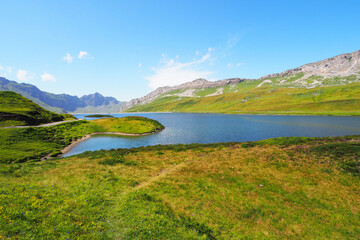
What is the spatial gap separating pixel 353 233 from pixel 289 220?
462 centimetres

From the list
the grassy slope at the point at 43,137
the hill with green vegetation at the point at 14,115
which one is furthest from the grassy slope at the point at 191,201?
the hill with green vegetation at the point at 14,115

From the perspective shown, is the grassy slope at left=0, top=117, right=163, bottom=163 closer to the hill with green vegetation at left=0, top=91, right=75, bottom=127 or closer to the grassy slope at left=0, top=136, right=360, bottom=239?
the hill with green vegetation at left=0, top=91, right=75, bottom=127

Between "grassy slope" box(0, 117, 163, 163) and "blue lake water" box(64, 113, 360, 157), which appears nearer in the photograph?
"grassy slope" box(0, 117, 163, 163)

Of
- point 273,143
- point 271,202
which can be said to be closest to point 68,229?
point 271,202

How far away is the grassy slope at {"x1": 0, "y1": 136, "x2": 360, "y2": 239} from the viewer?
10.9 m

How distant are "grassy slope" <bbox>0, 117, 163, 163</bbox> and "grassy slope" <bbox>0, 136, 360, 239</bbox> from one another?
79.1 ft

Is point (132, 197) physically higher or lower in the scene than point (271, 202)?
higher

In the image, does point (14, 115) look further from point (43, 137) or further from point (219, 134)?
point (219, 134)

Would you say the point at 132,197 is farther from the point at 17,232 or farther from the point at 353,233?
the point at 353,233

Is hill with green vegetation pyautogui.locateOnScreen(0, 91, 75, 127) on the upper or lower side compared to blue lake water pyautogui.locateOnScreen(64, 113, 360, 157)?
upper

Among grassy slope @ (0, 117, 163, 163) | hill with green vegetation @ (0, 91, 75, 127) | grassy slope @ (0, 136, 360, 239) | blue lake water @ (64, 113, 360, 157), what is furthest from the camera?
hill with green vegetation @ (0, 91, 75, 127)

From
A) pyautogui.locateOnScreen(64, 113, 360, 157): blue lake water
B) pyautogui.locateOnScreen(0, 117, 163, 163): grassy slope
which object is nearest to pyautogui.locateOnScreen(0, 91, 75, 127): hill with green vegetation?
pyautogui.locateOnScreen(0, 117, 163, 163): grassy slope

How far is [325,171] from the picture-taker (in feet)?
72.5

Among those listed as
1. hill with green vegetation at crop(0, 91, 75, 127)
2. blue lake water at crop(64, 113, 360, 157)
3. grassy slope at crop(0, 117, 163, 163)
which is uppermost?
hill with green vegetation at crop(0, 91, 75, 127)
